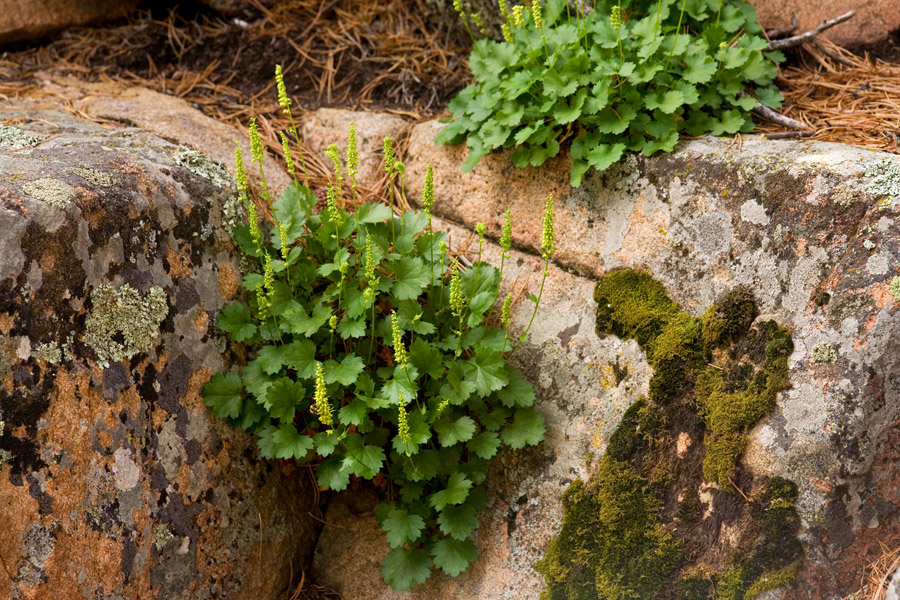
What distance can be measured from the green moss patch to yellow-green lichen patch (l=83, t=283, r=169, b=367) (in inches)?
71.5

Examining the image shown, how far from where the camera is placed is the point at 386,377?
2932 millimetres

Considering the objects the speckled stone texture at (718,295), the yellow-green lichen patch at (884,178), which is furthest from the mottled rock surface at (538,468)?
the yellow-green lichen patch at (884,178)

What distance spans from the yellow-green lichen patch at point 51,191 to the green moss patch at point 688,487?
2.26 m

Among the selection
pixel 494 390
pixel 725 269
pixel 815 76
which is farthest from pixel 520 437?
pixel 815 76

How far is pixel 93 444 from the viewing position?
2.57 meters

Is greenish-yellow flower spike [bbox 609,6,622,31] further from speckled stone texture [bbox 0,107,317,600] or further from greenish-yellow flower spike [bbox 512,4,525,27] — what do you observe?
Result: speckled stone texture [bbox 0,107,317,600]

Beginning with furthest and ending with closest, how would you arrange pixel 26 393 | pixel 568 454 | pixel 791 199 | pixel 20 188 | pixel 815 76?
pixel 815 76 < pixel 568 454 < pixel 791 199 < pixel 20 188 < pixel 26 393

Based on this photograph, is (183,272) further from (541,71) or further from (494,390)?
(541,71)

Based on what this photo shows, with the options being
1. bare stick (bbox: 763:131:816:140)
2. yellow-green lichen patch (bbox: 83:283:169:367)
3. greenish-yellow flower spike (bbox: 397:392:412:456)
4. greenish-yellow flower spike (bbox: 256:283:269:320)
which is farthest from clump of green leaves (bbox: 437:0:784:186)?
yellow-green lichen patch (bbox: 83:283:169:367)

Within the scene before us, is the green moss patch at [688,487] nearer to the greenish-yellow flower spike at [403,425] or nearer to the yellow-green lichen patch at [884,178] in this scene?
the yellow-green lichen patch at [884,178]

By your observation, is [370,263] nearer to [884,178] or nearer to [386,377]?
[386,377]

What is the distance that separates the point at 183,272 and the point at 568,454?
178 centimetres

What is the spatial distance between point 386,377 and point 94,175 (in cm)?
140

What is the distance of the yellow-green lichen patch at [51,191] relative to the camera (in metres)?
2.63
